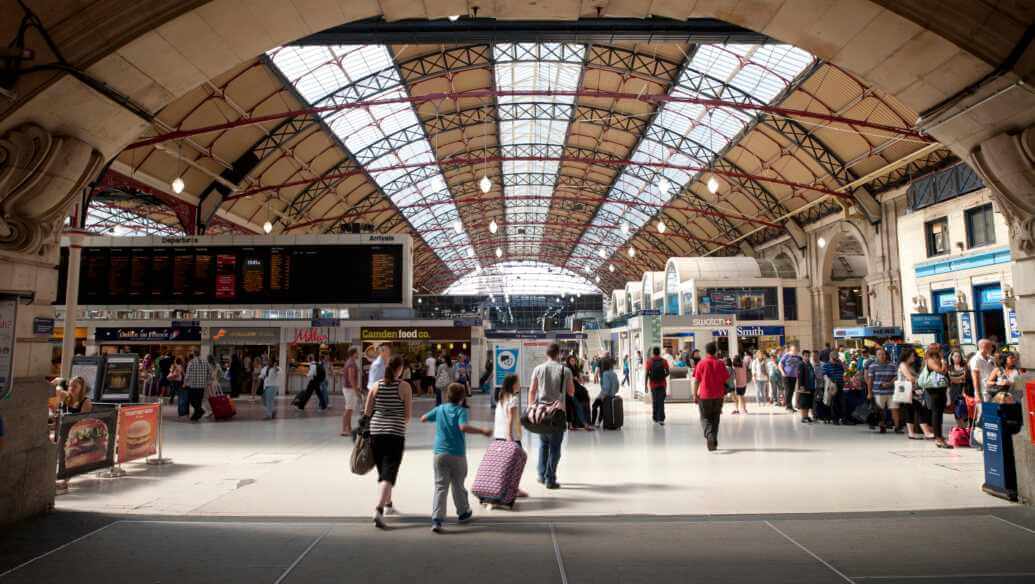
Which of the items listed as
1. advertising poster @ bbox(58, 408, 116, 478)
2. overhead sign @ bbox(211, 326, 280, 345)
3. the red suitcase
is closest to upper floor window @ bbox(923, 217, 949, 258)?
the red suitcase

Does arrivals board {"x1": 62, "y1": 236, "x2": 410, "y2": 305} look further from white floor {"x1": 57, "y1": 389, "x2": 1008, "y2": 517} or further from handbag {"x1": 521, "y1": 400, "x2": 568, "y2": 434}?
handbag {"x1": 521, "y1": 400, "x2": 568, "y2": 434}

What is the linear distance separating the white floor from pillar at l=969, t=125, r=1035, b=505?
0.55m

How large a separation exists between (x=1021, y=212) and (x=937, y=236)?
19752 mm

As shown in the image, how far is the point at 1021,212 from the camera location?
5492 millimetres

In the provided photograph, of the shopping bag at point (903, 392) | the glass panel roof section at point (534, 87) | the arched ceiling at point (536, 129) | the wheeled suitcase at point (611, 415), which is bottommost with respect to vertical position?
the wheeled suitcase at point (611, 415)

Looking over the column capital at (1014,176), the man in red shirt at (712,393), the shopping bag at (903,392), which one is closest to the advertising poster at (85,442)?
the man in red shirt at (712,393)

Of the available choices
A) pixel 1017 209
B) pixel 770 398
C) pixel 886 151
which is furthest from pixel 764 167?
pixel 1017 209

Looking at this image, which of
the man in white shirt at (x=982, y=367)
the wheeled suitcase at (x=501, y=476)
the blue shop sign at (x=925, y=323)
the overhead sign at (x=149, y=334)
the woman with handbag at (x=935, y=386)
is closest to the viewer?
the wheeled suitcase at (x=501, y=476)

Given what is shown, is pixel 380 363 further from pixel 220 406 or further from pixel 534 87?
pixel 534 87

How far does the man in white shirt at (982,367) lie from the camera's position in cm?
799

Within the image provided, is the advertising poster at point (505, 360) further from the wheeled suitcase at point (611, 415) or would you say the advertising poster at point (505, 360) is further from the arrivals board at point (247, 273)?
the wheeled suitcase at point (611, 415)

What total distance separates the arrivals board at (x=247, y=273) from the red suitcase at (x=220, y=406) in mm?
2054

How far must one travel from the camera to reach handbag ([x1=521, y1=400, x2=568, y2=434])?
21.0 ft

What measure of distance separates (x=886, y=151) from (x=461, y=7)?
21640mm
